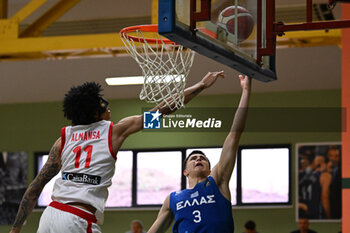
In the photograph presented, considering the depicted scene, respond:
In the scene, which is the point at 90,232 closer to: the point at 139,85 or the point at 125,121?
the point at 125,121

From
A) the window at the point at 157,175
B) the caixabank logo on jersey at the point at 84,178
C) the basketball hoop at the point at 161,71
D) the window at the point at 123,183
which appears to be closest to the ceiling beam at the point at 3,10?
the window at the point at 123,183

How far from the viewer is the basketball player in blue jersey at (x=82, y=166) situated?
17.7ft

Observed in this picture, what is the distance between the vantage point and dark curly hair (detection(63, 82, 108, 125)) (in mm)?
Answer: 5691

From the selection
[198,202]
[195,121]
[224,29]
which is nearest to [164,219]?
[198,202]

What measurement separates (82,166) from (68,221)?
0.42 m

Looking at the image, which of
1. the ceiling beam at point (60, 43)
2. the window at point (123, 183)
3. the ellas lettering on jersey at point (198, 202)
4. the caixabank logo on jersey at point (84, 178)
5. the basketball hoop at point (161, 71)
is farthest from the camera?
the window at point (123, 183)

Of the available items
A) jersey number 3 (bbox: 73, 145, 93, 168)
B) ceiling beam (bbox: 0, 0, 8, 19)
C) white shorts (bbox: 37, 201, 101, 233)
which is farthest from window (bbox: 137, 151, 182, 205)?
white shorts (bbox: 37, 201, 101, 233)

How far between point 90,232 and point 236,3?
2.21 m

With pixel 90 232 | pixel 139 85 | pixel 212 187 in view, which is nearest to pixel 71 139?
pixel 90 232

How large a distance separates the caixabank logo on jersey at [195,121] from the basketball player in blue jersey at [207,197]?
8311 millimetres

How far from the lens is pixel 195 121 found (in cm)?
1597

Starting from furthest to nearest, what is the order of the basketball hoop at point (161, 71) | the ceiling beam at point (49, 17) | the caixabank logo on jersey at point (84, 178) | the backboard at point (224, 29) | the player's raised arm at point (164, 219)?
the ceiling beam at point (49, 17) → the player's raised arm at point (164, 219) → the basketball hoop at point (161, 71) → the caixabank logo on jersey at point (84, 178) → the backboard at point (224, 29)

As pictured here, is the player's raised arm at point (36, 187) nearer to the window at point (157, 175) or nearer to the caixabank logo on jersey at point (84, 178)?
the caixabank logo on jersey at point (84, 178)

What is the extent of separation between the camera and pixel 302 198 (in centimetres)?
1500
